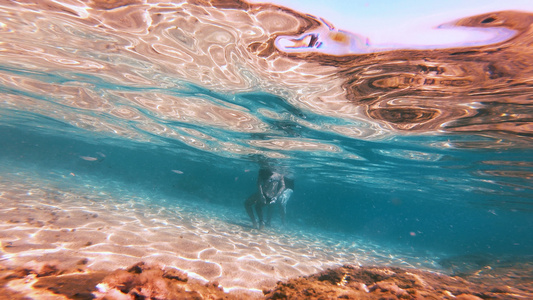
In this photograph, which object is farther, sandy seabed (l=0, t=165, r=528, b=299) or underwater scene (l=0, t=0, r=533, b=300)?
underwater scene (l=0, t=0, r=533, b=300)

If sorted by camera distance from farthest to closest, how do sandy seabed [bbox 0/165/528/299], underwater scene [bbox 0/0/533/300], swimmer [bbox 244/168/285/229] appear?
swimmer [bbox 244/168/285/229] → underwater scene [bbox 0/0/533/300] → sandy seabed [bbox 0/165/528/299]

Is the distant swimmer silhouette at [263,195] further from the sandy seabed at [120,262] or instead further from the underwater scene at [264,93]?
the sandy seabed at [120,262]

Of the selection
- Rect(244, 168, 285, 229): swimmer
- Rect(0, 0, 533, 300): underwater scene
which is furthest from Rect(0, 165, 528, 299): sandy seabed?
Rect(244, 168, 285, 229): swimmer

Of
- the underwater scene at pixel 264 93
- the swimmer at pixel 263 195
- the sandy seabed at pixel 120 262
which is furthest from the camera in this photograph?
the swimmer at pixel 263 195

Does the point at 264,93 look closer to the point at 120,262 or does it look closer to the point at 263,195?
the point at 263,195

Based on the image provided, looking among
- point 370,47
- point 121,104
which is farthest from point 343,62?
point 121,104

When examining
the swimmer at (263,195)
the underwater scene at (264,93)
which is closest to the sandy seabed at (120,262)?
the underwater scene at (264,93)

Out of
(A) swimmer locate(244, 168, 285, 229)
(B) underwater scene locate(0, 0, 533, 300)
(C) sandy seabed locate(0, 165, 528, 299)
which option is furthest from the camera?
(A) swimmer locate(244, 168, 285, 229)

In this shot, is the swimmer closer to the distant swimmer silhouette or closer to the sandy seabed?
the distant swimmer silhouette

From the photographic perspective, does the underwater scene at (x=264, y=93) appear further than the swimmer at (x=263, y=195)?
No

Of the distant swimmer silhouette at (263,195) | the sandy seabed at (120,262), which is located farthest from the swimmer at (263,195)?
the sandy seabed at (120,262)

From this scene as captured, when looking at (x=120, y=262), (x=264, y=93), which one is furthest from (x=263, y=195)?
(x=120, y=262)

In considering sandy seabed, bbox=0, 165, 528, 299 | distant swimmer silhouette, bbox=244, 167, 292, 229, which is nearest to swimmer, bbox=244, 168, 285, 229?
distant swimmer silhouette, bbox=244, 167, 292, 229

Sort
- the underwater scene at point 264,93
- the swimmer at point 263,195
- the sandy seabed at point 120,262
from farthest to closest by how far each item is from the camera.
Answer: the swimmer at point 263,195
the underwater scene at point 264,93
the sandy seabed at point 120,262
